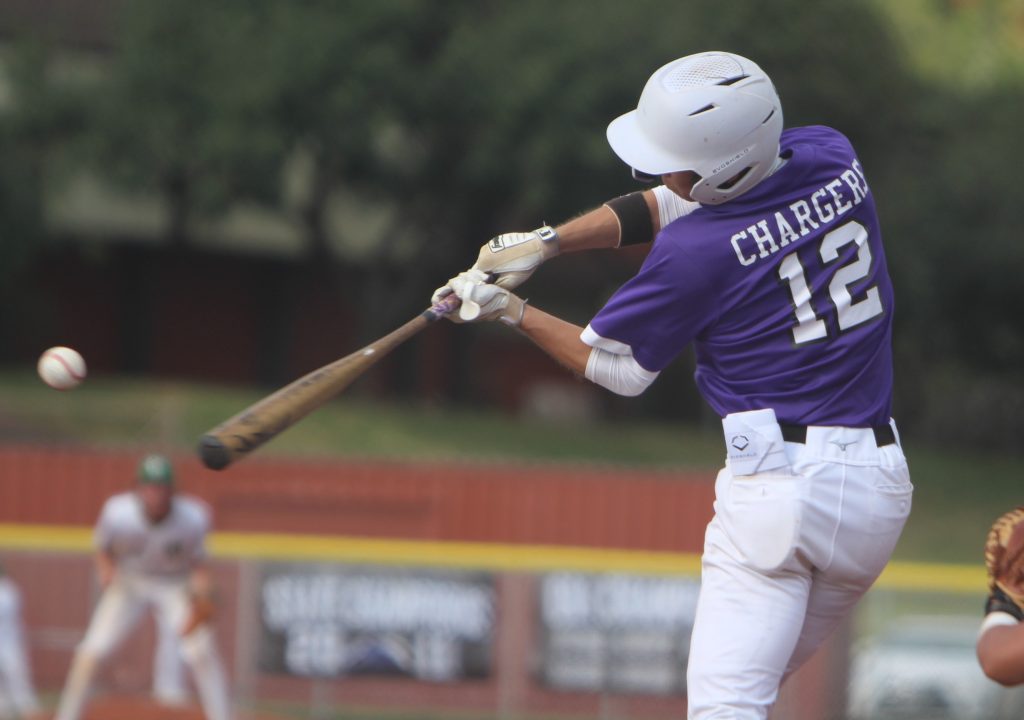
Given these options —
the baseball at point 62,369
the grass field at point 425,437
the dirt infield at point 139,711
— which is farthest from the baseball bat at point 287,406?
the grass field at point 425,437

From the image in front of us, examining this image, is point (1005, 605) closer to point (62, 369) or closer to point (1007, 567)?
point (1007, 567)

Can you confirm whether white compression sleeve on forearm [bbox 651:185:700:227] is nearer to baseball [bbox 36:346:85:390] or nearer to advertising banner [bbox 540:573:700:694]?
baseball [bbox 36:346:85:390]

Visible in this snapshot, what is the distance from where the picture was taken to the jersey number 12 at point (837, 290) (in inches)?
170

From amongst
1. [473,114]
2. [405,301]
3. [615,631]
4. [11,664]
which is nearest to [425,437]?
[405,301]

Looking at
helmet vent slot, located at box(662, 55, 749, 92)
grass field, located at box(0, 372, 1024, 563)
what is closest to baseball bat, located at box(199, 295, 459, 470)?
helmet vent slot, located at box(662, 55, 749, 92)

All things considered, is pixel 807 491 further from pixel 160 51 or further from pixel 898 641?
pixel 160 51

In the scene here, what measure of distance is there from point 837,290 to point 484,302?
96cm

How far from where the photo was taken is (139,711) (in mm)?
11266

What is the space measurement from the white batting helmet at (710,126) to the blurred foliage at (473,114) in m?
20.8

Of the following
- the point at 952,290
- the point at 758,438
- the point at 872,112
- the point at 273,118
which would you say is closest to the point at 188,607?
the point at 758,438

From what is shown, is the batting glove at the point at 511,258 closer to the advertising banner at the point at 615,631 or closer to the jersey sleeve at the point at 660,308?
the jersey sleeve at the point at 660,308

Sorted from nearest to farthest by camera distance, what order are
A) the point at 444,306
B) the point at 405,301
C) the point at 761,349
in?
1. the point at 761,349
2. the point at 444,306
3. the point at 405,301

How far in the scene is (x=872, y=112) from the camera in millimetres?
26656

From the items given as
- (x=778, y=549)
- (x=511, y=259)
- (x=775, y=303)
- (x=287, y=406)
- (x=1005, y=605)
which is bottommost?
(x=1005, y=605)
